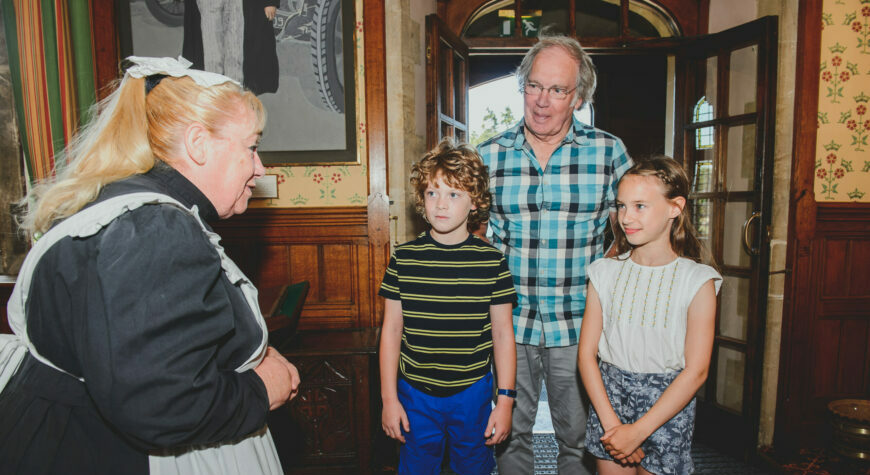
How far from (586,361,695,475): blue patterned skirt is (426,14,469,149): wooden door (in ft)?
5.05

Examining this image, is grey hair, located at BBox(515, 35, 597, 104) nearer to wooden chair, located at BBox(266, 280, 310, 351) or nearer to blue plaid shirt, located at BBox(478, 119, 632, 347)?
blue plaid shirt, located at BBox(478, 119, 632, 347)

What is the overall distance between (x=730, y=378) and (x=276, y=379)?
2.77 meters

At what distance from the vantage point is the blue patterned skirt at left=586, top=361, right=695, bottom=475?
1.28 m

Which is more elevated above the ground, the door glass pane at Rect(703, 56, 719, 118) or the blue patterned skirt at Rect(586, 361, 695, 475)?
the door glass pane at Rect(703, 56, 719, 118)

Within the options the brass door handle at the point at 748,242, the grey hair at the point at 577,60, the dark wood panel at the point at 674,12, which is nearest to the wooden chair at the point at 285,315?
the grey hair at the point at 577,60

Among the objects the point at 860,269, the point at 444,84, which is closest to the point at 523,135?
the point at 444,84

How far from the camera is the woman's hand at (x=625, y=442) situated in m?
1.25

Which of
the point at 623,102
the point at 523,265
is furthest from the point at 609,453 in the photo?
the point at 623,102

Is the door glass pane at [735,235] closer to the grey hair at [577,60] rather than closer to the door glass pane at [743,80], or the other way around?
the door glass pane at [743,80]

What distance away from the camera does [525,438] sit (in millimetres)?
1653

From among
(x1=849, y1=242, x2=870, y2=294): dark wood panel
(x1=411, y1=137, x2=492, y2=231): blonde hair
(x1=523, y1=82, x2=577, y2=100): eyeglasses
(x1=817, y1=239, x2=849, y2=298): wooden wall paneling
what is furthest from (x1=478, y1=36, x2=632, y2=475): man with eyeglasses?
(x1=849, y1=242, x2=870, y2=294): dark wood panel

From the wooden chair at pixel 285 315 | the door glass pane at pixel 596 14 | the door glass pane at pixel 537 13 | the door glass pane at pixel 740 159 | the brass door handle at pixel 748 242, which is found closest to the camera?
the wooden chair at pixel 285 315

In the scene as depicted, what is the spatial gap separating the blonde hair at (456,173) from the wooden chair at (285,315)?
2.47 ft

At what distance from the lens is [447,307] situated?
1426 mm
